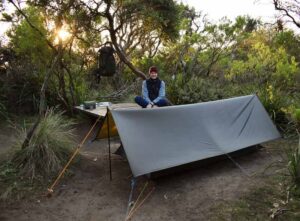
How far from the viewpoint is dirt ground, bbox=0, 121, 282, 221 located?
3607 millimetres

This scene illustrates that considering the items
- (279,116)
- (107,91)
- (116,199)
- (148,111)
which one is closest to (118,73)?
(107,91)

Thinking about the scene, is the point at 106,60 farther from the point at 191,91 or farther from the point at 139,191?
the point at 139,191

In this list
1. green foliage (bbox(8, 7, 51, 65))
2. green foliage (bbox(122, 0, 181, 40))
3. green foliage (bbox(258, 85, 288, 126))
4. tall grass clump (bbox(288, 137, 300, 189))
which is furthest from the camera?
green foliage (bbox(122, 0, 181, 40))

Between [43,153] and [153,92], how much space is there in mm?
2625

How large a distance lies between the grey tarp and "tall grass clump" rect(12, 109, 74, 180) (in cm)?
124

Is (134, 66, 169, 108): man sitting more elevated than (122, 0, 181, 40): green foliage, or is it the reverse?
(122, 0, 181, 40): green foliage

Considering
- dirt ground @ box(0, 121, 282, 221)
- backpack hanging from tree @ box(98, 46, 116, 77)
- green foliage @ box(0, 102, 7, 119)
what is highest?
backpack hanging from tree @ box(98, 46, 116, 77)

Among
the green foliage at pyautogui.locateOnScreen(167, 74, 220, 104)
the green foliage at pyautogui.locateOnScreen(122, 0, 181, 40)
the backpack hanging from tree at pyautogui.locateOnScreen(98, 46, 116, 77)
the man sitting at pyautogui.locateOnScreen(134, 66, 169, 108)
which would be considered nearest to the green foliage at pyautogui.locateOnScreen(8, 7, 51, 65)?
the backpack hanging from tree at pyautogui.locateOnScreen(98, 46, 116, 77)

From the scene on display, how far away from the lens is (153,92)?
21.4ft

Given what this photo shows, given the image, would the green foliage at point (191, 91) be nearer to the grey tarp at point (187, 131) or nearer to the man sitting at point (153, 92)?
the man sitting at point (153, 92)

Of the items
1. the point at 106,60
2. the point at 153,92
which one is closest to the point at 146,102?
the point at 153,92

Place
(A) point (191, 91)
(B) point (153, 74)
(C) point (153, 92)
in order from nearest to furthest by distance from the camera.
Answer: (B) point (153, 74) < (C) point (153, 92) < (A) point (191, 91)

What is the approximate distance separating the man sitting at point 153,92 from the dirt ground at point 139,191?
58.9 inches

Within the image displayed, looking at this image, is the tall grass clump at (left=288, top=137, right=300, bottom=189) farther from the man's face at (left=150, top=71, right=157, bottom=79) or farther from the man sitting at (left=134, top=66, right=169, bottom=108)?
the man's face at (left=150, top=71, right=157, bottom=79)
